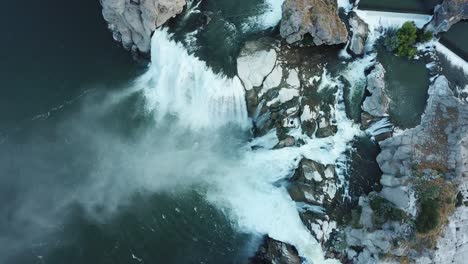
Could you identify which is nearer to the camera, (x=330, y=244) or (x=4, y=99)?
(x=330, y=244)

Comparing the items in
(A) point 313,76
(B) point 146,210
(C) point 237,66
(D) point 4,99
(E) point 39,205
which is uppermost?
(D) point 4,99

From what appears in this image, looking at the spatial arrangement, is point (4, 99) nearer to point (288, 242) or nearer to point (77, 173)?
point (77, 173)

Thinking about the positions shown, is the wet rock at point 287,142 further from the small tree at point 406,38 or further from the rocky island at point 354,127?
the small tree at point 406,38

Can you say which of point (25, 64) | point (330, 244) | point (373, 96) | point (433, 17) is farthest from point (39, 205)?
point (433, 17)

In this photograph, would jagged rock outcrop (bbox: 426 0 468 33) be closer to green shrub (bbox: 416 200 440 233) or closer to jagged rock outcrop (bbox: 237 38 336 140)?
jagged rock outcrop (bbox: 237 38 336 140)

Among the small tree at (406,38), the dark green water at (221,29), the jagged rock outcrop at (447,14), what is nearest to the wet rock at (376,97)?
the small tree at (406,38)

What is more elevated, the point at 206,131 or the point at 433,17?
the point at 433,17

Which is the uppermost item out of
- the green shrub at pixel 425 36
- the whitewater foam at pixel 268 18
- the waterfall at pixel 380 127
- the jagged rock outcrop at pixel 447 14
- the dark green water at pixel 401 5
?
the whitewater foam at pixel 268 18
